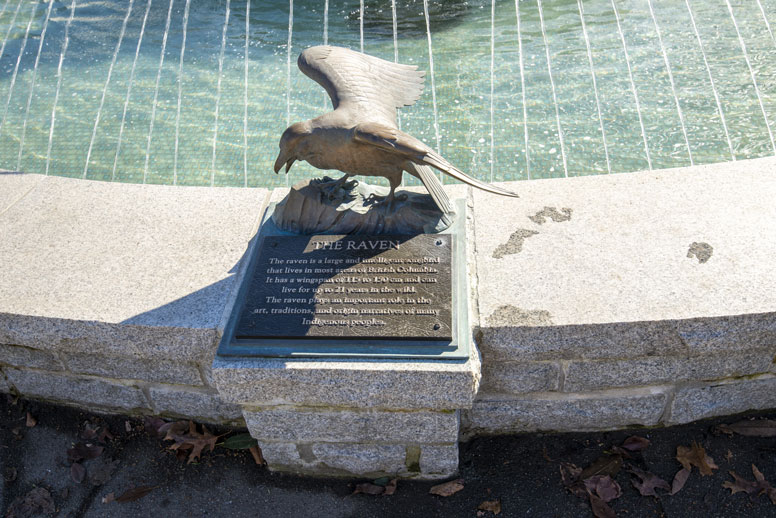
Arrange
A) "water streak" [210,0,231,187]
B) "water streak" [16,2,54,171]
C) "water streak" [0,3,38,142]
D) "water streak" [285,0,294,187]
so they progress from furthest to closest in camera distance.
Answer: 1. "water streak" [0,3,38,142]
2. "water streak" [285,0,294,187]
3. "water streak" [16,2,54,171]
4. "water streak" [210,0,231,187]

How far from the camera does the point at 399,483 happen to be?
102 inches

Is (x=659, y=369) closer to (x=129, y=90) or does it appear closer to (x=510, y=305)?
(x=510, y=305)

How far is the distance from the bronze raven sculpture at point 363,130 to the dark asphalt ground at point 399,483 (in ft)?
3.78

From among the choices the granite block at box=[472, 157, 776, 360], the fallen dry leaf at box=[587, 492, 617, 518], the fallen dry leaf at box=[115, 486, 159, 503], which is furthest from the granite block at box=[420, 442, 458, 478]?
the fallen dry leaf at box=[115, 486, 159, 503]

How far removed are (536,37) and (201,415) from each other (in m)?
4.25

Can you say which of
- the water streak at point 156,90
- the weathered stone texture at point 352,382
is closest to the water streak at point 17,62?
the water streak at point 156,90

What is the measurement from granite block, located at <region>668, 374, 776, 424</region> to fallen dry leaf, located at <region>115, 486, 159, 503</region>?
2.29 meters

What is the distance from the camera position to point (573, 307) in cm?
233

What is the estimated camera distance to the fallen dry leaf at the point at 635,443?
2576 mm

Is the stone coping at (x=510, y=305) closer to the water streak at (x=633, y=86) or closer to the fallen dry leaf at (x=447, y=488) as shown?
the fallen dry leaf at (x=447, y=488)

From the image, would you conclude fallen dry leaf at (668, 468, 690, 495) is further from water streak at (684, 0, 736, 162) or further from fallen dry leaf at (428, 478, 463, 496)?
water streak at (684, 0, 736, 162)

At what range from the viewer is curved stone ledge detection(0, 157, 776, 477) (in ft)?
7.47

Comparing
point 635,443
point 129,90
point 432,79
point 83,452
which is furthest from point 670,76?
point 83,452

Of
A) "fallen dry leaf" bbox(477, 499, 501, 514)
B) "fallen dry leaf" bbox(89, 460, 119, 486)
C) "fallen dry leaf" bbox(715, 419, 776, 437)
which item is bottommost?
"fallen dry leaf" bbox(89, 460, 119, 486)
